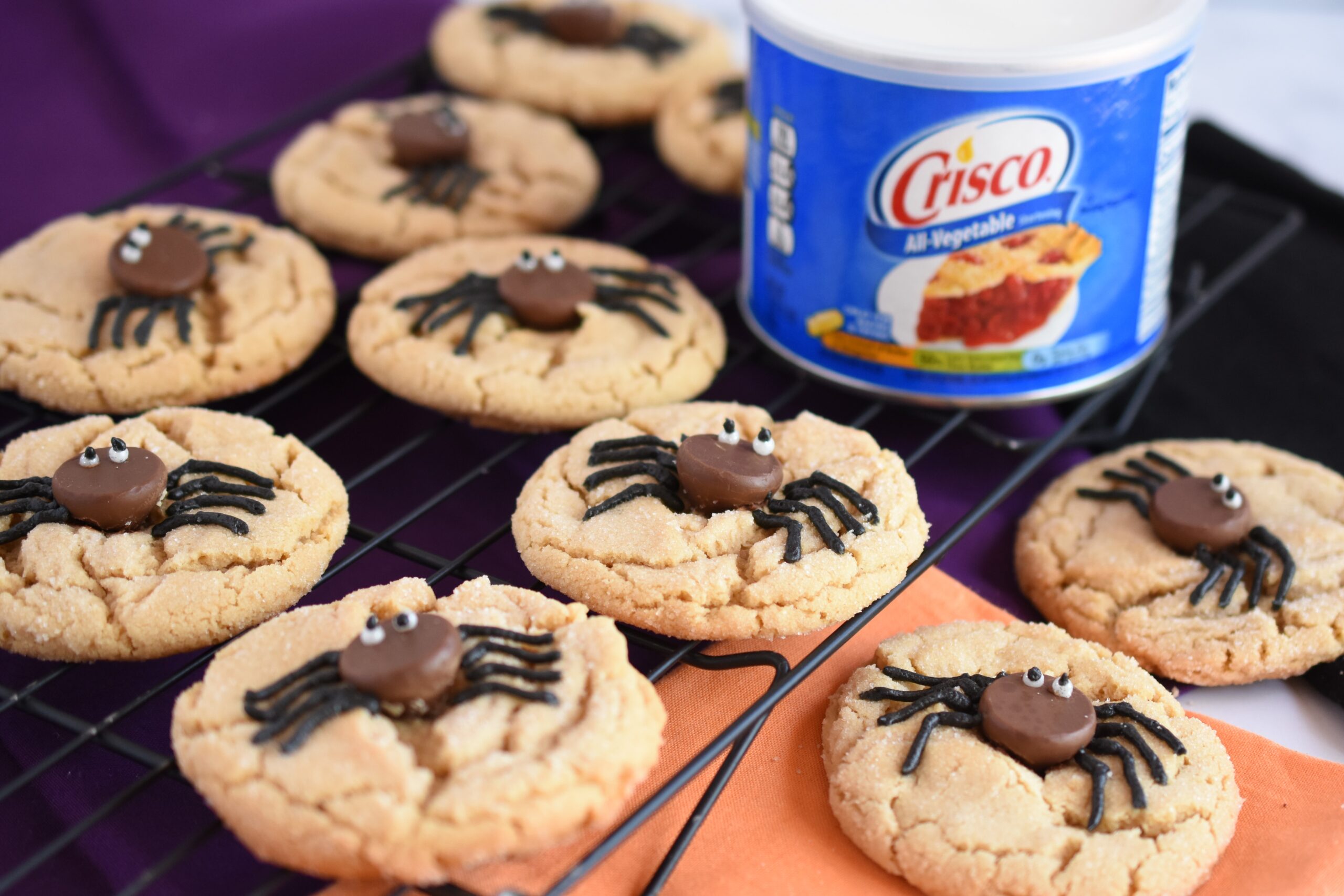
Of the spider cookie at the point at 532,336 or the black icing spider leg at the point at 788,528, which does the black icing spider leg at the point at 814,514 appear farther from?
the spider cookie at the point at 532,336

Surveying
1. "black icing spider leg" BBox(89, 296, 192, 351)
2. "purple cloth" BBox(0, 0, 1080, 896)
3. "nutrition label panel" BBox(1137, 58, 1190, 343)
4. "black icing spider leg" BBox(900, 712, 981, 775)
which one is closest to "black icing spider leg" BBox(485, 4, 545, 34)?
"purple cloth" BBox(0, 0, 1080, 896)

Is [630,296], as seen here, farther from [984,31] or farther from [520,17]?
[520,17]

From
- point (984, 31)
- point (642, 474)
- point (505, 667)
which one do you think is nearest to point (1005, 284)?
point (984, 31)

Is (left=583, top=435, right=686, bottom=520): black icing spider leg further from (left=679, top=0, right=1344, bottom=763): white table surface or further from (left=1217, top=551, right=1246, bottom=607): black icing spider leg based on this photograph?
(left=679, top=0, right=1344, bottom=763): white table surface

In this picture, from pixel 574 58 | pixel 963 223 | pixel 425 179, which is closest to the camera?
pixel 963 223

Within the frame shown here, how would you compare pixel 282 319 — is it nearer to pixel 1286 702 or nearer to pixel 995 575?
pixel 995 575

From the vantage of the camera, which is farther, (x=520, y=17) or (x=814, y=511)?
(x=520, y=17)
